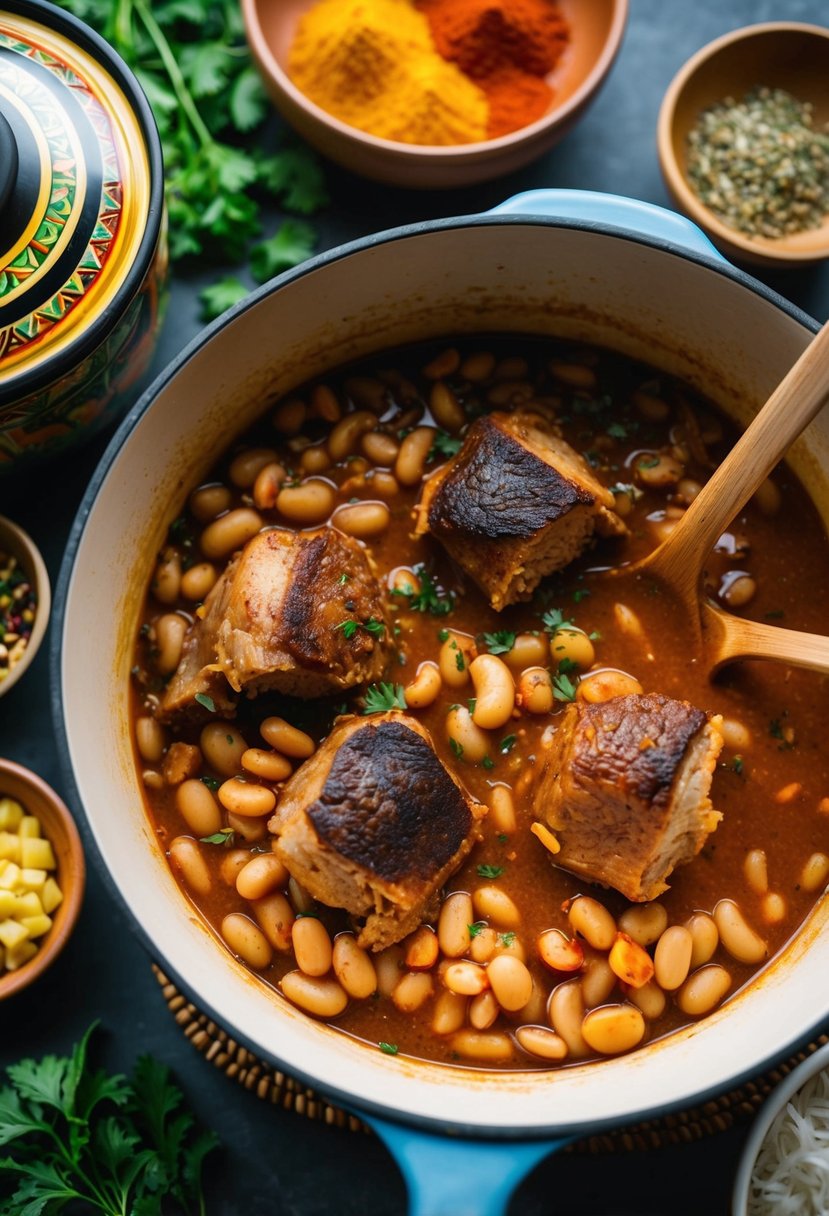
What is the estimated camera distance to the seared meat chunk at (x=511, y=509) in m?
3.47

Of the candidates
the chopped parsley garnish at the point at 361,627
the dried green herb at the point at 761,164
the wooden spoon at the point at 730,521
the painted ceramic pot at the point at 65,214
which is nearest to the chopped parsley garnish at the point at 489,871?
the chopped parsley garnish at the point at 361,627

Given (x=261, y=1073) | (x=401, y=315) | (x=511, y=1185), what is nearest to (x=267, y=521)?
(x=401, y=315)

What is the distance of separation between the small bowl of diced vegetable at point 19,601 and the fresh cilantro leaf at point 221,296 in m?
0.95

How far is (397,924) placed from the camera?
10.9 feet

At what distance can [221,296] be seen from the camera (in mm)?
4020

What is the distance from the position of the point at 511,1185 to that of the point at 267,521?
1952 millimetres

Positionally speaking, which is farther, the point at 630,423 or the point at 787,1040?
the point at 630,423

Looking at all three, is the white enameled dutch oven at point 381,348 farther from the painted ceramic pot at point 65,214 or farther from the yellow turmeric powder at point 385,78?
the yellow turmeric powder at point 385,78

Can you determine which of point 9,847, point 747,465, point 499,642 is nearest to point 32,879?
point 9,847

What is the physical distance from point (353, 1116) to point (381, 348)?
2.35 m

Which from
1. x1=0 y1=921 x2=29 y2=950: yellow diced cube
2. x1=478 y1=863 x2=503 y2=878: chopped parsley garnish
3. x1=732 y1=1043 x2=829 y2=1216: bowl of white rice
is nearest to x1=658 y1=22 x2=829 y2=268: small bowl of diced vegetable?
x1=478 y1=863 x2=503 y2=878: chopped parsley garnish

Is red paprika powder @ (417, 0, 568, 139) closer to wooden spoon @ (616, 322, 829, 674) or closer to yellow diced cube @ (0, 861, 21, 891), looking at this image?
wooden spoon @ (616, 322, 829, 674)

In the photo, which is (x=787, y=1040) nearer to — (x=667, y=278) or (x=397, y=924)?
(x=397, y=924)

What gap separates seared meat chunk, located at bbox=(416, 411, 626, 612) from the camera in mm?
3469
